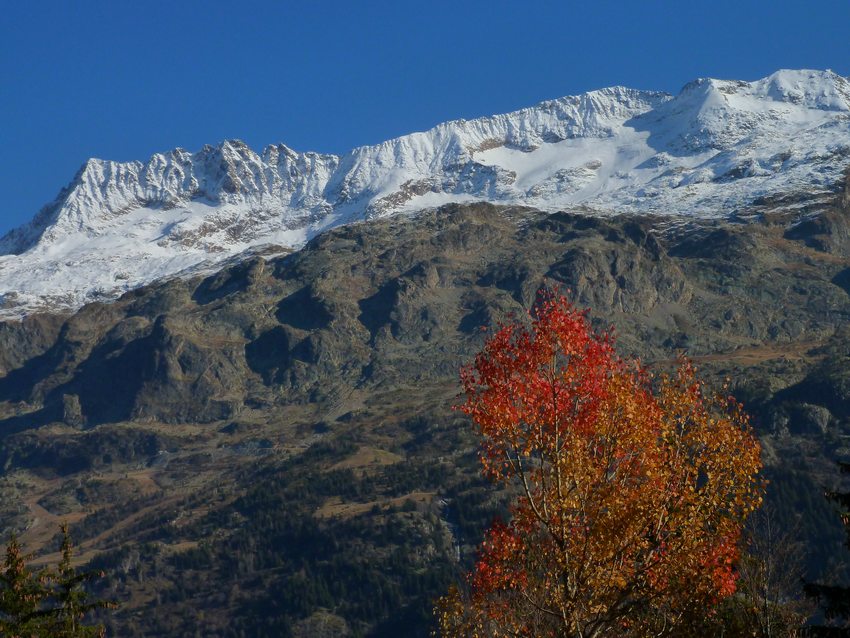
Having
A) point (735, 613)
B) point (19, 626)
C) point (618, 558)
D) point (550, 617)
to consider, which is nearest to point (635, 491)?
point (618, 558)

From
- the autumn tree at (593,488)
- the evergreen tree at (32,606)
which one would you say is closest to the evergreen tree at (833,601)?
the autumn tree at (593,488)

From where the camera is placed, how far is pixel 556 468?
3769 cm

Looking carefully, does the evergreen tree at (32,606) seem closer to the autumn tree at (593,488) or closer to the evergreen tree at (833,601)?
the autumn tree at (593,488)

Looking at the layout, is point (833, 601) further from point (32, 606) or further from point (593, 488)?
point (32, 606)

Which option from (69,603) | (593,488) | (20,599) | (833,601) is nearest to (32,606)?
(20,599)

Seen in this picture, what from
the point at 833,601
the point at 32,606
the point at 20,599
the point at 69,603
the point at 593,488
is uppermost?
the point at 593,488

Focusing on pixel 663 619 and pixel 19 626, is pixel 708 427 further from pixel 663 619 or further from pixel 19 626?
pixel 19 626

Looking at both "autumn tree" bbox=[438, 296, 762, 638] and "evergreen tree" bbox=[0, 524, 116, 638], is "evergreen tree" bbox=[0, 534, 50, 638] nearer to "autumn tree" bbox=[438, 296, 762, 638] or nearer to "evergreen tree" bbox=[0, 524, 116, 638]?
"evergreen tree" bbox=[0, 524, 116, 638]

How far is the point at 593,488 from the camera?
→ 37781 millimetres

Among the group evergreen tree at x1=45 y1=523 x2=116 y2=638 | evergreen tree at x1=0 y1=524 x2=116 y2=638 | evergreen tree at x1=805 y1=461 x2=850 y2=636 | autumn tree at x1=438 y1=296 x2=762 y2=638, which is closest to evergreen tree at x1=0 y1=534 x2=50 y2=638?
evergreen tree at x1=0 y1=524 x2=116 y2=638

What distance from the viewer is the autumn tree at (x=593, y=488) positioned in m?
36.9

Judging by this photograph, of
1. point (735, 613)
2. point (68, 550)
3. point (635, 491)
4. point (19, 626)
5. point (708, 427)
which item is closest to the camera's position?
point (635, 491)

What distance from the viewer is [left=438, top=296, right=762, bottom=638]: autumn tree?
36938 mm

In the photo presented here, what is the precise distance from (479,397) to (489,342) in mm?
Result: 2081
